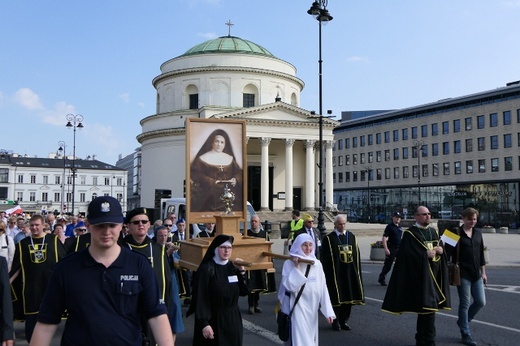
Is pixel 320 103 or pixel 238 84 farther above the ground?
pixel 238 84

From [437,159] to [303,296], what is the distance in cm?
7520

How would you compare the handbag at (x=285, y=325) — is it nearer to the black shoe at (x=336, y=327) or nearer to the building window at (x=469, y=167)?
the black shoe at (x=336, y=327)

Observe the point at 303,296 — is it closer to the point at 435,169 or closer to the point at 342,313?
the point at 342,313

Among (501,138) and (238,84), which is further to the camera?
(501,138)

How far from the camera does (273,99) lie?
59656 millimetres

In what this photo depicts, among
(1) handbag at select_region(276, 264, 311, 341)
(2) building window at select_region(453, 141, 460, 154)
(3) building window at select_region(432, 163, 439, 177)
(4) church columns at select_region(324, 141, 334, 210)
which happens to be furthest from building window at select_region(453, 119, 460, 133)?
(1) handbag at select_region(276, 264, 311, 341)

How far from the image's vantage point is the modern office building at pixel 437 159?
6650 cm

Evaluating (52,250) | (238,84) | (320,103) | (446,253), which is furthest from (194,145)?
(238,84)

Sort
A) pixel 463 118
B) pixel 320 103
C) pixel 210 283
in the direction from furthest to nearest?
pixel 463 118 < pixel 320 103 < pixel 210 283

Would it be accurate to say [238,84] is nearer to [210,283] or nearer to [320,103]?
[320,103]

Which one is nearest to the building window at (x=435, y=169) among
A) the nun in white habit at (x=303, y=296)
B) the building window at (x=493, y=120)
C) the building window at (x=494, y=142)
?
the building window at (x=494, y=142)

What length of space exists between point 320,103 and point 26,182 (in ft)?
311

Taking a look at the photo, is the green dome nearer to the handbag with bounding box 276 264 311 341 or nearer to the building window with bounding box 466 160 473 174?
the building window with bounding box 466 160 473 174

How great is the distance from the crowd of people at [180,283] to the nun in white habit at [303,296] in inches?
0.5
